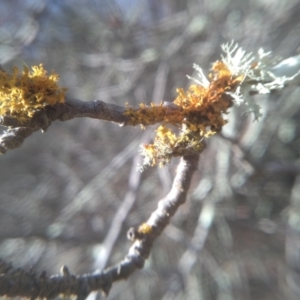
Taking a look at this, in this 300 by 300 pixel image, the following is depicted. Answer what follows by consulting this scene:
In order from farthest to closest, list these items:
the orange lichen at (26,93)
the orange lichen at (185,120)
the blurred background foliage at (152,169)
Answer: the blurred background foliage at (152,169) < the orange lichen at (185,120) < the orange lichen at (26,93)

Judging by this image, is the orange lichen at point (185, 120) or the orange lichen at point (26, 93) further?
the orange lichen at point (185, 120)

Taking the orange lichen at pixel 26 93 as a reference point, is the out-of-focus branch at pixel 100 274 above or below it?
below

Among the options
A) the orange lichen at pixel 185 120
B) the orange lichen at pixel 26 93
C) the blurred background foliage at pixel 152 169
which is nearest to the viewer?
the orange lichen at pixel 26 93

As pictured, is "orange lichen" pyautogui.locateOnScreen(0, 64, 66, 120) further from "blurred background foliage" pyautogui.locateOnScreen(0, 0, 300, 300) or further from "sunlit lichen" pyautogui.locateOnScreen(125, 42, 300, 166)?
"blurred background foliage" pyautogui.locateOnScreen(0, 0, 300, 300)

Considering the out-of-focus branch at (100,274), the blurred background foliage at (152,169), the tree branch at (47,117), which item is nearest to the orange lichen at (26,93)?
the tree branch at (47,117)

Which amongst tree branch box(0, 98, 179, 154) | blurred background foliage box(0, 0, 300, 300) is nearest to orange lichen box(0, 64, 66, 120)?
tree branch box(0, 98, 179, 154)

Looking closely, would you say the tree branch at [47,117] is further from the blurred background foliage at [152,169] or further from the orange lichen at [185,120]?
the blurred background foliage at [152,169]

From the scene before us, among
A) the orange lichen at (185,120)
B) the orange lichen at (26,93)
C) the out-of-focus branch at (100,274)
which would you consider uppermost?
the orange lichen at (26,93)
